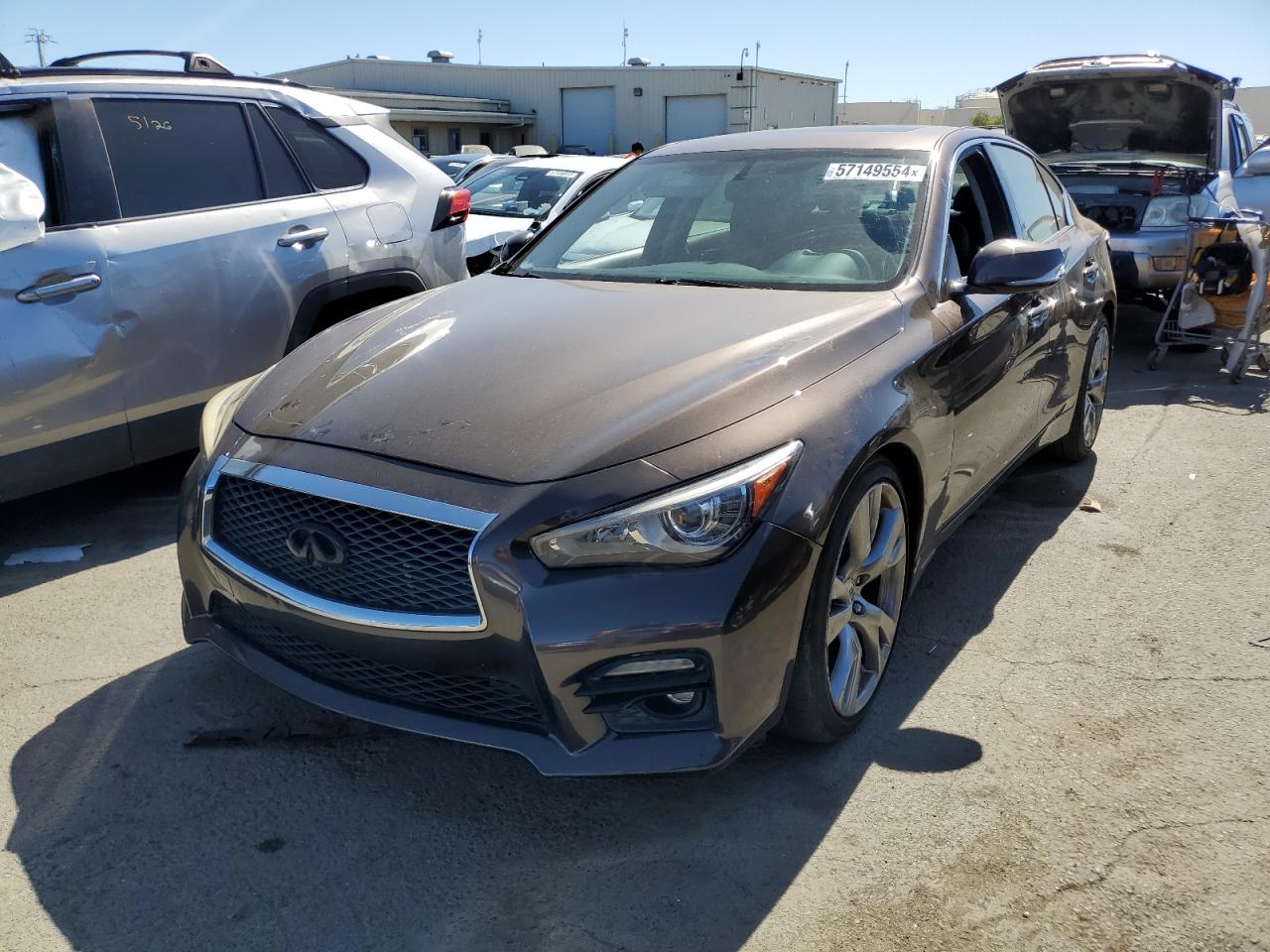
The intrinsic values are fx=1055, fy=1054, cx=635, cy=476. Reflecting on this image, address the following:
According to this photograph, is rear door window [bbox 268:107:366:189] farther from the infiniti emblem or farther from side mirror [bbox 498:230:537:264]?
the infiniti emblem

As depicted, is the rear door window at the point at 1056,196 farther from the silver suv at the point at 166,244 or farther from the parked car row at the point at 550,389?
the silver suv at the point at 166,244

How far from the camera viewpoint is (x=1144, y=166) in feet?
28.6

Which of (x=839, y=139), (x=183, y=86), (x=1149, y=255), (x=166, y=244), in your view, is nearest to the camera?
(x=839, y=139)

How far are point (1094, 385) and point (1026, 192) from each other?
1272mm

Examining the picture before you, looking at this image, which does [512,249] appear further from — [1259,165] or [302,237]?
[1259,165]

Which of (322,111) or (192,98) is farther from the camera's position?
(322,111)

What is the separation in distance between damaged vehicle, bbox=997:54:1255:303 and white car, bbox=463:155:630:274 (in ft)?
12.4

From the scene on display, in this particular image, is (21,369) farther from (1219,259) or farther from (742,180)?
(1219,259)

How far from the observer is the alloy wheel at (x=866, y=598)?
9.11 feet

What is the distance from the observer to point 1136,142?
9.40 meters

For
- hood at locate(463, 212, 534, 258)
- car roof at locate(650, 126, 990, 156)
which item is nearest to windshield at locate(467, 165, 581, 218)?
hood at locate(463, 212, 534, 258)

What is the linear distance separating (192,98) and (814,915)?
440 centimetres

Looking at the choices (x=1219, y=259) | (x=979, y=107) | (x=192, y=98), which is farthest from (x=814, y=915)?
(x=979, y=107)

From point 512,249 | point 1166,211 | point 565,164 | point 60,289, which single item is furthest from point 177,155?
point 1166,211
